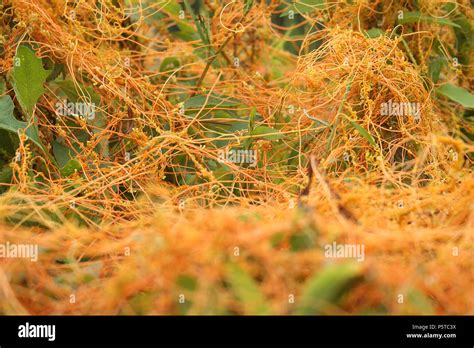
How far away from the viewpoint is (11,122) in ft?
5.96

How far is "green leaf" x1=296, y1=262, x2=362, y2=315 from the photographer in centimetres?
110

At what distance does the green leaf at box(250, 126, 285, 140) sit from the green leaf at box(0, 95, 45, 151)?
1.69ft

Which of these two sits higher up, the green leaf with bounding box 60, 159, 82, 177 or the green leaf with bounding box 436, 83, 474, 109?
the green leaf with bounding box 436, 83, 474, 109

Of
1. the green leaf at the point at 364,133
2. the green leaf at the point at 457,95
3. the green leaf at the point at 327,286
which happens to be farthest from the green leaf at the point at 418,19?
the green leaf at the point at 327,286

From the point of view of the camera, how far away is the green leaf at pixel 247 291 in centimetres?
116

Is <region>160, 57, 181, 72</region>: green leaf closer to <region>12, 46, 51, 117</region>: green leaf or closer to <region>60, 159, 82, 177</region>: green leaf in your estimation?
<region>12, 46, 51, 117</region>: green leaf

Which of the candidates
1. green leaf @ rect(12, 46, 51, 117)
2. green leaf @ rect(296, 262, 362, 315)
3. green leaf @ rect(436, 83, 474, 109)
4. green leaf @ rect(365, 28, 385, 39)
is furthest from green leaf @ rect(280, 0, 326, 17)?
green leaf @ rect(296, 262, 362, 315)

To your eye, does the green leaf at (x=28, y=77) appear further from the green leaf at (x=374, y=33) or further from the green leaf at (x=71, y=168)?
the green leaf at (x=374, y=33)

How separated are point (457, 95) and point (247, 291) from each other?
1159 mm

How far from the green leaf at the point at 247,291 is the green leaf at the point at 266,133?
0.73 meters

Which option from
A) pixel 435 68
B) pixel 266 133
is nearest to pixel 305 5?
pixel 435 68
